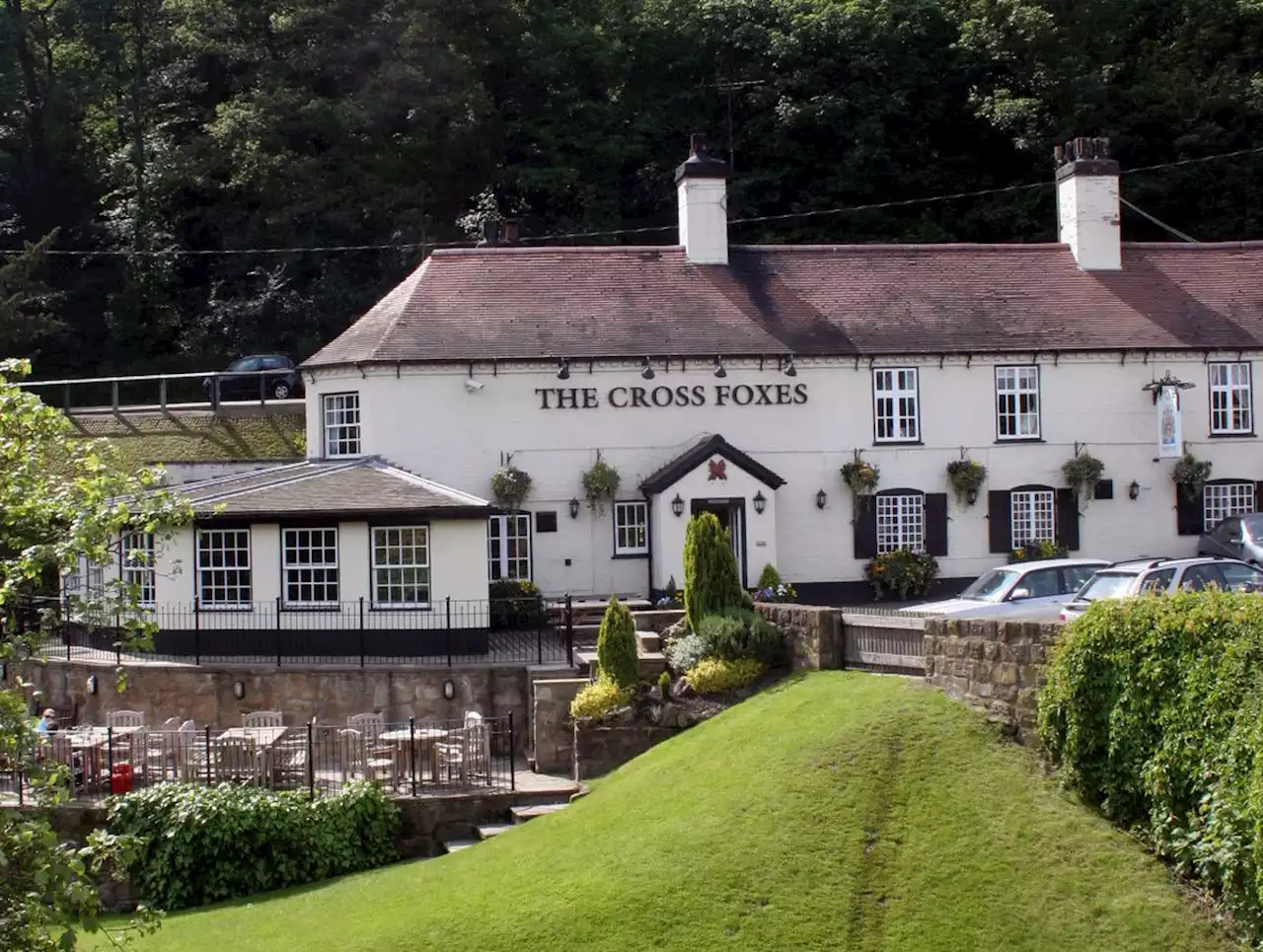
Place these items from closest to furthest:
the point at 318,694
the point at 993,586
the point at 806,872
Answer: the point at 806,872, the point at 993,586, the point at 318,694

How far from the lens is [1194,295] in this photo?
35.0m

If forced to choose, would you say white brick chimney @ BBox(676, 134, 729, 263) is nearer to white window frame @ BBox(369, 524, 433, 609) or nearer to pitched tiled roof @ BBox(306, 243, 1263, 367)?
pitched tiled roof @ BBox(306, 243, 1263, 367)

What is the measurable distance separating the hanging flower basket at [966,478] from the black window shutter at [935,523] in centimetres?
35

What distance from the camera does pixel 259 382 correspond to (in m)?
43.6

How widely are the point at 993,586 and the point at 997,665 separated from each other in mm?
7398

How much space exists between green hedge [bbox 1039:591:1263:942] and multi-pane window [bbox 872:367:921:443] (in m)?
17.3

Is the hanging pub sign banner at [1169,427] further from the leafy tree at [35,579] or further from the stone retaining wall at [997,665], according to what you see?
the leafy tree at [35,579]

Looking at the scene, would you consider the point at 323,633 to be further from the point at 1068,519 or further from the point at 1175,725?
the point at 1175,725

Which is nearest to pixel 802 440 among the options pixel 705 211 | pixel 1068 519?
pixel 705 211

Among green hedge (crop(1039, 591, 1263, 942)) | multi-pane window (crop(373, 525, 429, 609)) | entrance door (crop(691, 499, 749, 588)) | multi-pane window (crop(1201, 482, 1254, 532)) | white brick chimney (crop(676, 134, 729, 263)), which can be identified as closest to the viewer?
green hedge (crop(1039, 591, 1263, 942))

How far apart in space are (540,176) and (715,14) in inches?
372

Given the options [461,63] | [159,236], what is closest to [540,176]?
[461,63]

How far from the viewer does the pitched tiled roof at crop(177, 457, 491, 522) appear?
26.4 m

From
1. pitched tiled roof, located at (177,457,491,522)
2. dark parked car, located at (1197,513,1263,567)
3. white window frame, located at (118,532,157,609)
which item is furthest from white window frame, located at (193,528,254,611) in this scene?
dark parked car, located at (1197,513,1263,567)
